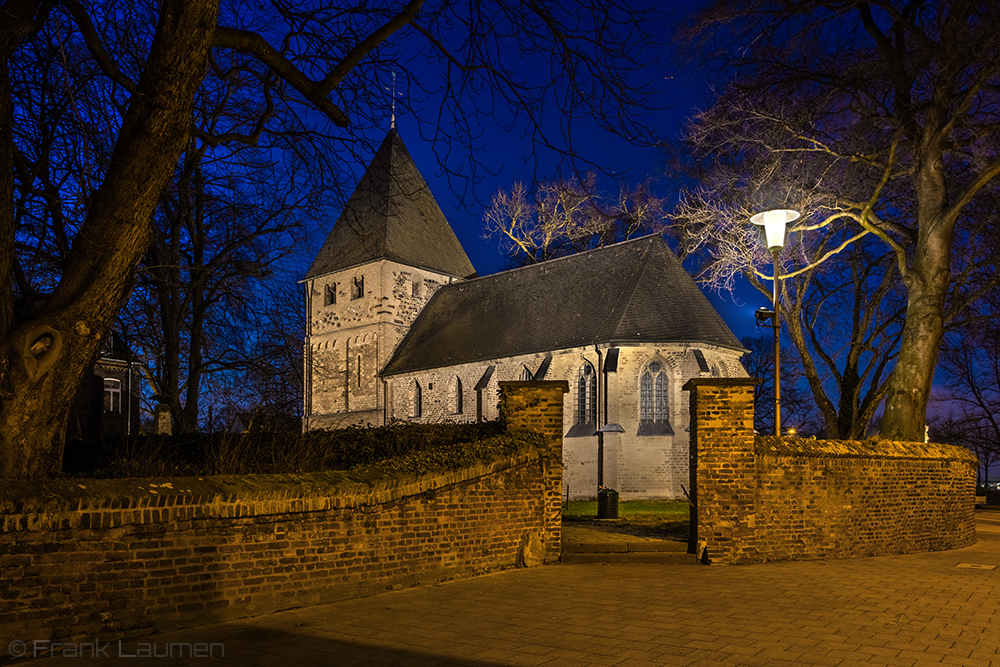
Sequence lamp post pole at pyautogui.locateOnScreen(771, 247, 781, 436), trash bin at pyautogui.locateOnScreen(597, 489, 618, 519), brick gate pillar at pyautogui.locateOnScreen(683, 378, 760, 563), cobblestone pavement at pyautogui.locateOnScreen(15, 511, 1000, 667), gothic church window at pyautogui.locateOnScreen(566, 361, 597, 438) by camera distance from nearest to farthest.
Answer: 1. cobblestone pavement at pyautogui.locateOnScreen(15, 511, 1000, 667)
2. brick gate pillar at pyautogui.locateOnScreen(683, 378, 760, 563)
3. lamp post pole at pyautogui.locateOnScreen(771, 247, 781, 436)
4. trash bin at pyautogui.locateOnScreen(597, 489, 618, 519)
5. gothic church window at pyautogui.locateOnScreen(566, 361, 597, 438)

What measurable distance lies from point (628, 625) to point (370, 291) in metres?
32.9

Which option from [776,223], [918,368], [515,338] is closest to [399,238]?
[515,338]

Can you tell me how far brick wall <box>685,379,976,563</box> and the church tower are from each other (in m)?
27.1

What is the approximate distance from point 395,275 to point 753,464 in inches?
1153

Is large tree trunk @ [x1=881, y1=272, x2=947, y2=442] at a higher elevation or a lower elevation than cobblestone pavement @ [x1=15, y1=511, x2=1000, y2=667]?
higher

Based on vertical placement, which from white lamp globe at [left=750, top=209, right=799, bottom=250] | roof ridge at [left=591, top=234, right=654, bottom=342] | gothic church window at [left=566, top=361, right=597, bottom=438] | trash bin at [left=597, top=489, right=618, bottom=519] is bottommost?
trash bin at [left=597, top=489, right=618, bottom=519]

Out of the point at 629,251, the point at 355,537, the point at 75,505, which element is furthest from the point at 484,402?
the point at 75,505

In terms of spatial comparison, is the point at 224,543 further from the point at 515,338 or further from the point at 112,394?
the point at 112,394

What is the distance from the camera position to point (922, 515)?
38.2 feet

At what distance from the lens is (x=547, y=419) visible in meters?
9.77

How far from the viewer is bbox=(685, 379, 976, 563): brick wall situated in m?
9.50

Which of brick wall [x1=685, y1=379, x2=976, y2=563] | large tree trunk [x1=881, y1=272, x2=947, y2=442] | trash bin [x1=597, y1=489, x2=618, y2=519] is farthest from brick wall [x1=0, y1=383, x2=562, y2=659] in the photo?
large tree trunk [x1=881, y1=272, x2=947, y2=442]

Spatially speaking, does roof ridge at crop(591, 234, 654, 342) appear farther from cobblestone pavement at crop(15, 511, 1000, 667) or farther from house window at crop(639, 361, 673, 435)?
cobblestone pavement at crop(15, 511, 1000, 667)

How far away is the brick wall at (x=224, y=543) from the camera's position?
5.06m
